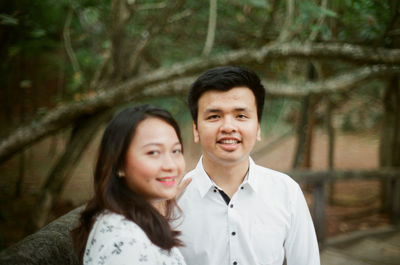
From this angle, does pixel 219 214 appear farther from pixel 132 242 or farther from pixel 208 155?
pixel 132 242

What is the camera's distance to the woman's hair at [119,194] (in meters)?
1.20

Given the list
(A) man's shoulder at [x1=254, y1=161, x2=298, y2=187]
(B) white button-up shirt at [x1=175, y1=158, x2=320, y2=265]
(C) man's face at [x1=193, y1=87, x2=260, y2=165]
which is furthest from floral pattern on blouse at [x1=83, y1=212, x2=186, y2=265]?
(A) man's shoulder at [x1=254, y1=161, x2=298, y2=187]

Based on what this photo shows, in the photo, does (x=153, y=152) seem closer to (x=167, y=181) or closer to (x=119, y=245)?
(x=167, y=181)

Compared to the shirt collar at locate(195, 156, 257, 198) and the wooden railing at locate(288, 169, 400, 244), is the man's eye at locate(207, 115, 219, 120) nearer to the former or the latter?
the shirt collar at locate(195, 156, 257, 198)

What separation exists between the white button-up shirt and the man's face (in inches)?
6.9

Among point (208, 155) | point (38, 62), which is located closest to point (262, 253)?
point (208, 155)

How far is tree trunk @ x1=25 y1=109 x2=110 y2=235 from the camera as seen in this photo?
3.30 metres

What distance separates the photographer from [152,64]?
4.83 meters

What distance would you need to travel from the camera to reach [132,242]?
1.09 metres

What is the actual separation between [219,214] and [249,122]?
1.49 feet

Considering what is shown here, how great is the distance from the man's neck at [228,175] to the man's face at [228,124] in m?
0.07

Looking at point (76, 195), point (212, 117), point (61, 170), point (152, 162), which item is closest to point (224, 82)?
point (212, 117)

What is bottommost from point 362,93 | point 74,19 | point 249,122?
point 249,122

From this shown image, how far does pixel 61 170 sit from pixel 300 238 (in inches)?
102
